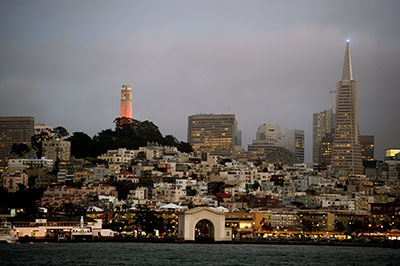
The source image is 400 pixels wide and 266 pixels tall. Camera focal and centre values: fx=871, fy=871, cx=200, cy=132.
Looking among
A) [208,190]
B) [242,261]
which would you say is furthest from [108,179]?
[242,261]

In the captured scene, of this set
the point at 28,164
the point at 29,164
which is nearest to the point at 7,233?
the point at 29,164

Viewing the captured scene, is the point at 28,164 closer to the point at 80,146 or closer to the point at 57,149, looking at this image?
the point at 57,149

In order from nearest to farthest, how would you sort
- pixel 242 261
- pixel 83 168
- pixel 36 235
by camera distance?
1. pixel 242 261
2. pixel 36 235
3. pixel 83 168

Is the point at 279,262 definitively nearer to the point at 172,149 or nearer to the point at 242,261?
the point at 242,261

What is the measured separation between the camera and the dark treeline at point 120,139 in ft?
571

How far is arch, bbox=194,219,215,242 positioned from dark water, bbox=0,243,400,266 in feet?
18.1

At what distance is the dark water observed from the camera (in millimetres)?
74312

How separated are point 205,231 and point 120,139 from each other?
73103mm

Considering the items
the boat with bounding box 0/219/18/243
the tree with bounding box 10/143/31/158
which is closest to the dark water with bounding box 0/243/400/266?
the boat with bounding box 0/219/18/243

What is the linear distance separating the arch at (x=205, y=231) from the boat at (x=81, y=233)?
12644 millimetres

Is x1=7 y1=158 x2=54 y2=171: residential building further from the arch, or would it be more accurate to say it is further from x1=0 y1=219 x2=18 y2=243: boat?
x1=0 y1=219 x2=18 y2=243: boat

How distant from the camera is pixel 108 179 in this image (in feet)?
484

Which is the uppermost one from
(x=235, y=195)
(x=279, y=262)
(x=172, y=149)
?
(x=172, y=149)

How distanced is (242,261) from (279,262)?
11.3 feet
